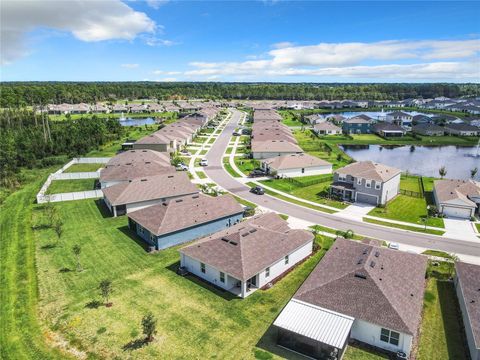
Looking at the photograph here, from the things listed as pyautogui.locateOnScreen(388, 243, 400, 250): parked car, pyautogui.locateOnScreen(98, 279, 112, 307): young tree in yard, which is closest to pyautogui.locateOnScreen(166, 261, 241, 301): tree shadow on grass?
pyautogui.locateOnScreen(98, 279, 112, 307): young tree in yard

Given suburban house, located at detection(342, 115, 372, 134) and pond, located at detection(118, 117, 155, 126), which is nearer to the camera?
suburban house, located at detection(342, 115, 372, 134)

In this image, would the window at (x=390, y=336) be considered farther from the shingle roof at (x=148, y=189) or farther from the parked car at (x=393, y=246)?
the shingle roof at (x=148, y=189)

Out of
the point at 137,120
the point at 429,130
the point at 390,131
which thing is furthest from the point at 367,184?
the point at 137,120

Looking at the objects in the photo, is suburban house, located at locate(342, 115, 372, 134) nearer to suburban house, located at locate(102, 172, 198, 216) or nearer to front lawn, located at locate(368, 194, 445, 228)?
front lawn, located at locate(368, 194, 445, 228)

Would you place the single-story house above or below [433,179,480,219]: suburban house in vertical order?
above

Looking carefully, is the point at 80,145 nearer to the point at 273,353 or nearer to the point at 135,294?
the point at 135,294

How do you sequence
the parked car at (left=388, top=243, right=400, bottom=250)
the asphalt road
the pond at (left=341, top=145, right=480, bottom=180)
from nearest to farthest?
the parked car at (left=388, top=243, right=400, bottom=250)
the asphalt road
the pond at (left=341, top=145, right=480, bottom=180)

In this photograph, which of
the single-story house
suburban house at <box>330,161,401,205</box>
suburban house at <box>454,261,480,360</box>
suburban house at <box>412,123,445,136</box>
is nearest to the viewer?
suburban house at <box>454,261,480,360</box>

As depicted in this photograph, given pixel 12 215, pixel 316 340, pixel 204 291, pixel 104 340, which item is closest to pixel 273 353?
pixel 316 340
